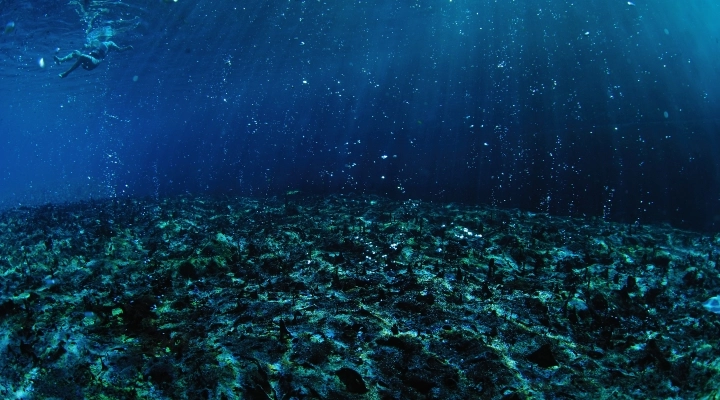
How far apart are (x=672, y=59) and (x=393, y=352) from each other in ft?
→ 95.7

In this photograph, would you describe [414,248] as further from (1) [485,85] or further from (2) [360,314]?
(1) [485,85]

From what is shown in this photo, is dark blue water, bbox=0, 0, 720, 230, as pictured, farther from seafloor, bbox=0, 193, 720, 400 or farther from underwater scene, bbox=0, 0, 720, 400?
seafloor, bbox=0, 193, 720, 400

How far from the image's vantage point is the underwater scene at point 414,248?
369 centimetres

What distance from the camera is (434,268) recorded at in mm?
6594

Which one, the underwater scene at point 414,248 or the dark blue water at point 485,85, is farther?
the dark blue water at point 485,85

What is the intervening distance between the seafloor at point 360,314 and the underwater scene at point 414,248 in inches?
1.4

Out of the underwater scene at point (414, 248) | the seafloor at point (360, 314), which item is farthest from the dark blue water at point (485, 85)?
the seafloor at point (360, 314)

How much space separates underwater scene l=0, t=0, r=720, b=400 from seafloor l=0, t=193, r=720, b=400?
37 millimetres

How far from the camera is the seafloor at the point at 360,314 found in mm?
3488

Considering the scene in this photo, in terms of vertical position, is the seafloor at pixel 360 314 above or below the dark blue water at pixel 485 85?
below

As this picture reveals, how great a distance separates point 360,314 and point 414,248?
10.6 ft

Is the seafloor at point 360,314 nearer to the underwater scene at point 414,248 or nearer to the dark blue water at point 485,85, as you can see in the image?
the underwater scene at point 414,248

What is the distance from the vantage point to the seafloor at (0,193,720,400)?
3488 millimetres

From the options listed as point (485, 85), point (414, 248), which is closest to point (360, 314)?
point (414, 248)
